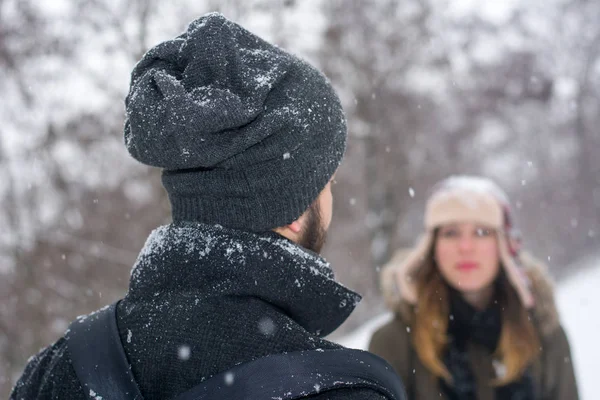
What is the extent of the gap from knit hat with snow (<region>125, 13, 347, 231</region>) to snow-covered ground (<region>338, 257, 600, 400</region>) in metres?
2.72

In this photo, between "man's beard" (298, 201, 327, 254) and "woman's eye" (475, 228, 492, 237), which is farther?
"woman's eye" (475, 228, 492, 237)

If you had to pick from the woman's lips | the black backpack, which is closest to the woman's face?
the woman's lips

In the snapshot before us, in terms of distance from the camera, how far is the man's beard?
139 centimetres

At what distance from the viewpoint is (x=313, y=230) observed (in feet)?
4.64

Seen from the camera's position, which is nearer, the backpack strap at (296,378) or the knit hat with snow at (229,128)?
the backpack strap at (296,378)

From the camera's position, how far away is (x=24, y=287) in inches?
490

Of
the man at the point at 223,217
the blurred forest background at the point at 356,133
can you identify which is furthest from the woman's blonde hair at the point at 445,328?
the blurred forest background at the point at 356,133

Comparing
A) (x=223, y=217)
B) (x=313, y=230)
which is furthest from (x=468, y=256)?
(x=223, y=217)

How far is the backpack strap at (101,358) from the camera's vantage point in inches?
43.7

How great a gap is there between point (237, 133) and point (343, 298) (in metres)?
0.51

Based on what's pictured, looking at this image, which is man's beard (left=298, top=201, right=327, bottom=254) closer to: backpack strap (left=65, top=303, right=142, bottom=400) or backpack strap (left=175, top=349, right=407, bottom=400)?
backpack strap (left=175, top=349, right=407, bottom=400)

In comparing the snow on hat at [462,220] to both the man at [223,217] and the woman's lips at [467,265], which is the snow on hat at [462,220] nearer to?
the woman's lips at [467,265]

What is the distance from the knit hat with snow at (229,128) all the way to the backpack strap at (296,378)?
334mm

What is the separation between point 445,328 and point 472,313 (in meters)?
0.16
